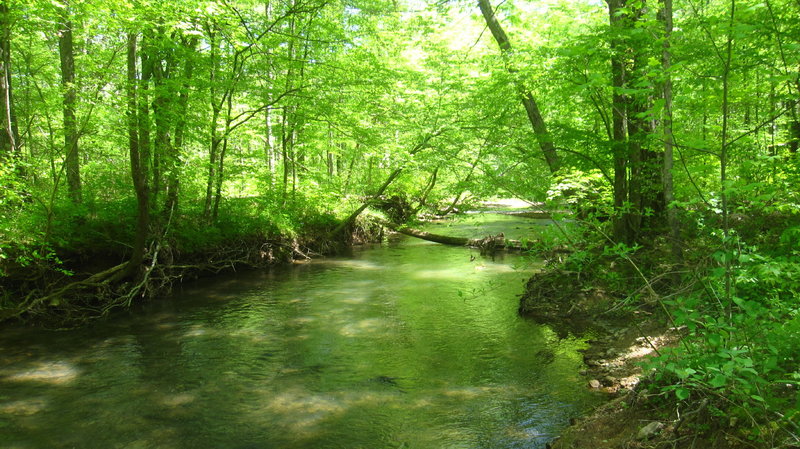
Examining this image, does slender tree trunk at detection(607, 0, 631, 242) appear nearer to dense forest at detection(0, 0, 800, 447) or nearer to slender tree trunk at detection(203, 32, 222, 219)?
dense forest at detection(0, 0, 800, 447)

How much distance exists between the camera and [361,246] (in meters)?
17.7

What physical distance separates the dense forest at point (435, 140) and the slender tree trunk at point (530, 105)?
0.05 m

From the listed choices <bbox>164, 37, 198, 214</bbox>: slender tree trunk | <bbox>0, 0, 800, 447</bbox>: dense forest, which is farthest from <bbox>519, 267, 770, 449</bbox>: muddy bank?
<bbox>164, 37, 198, 214</bbox>: slender tree trunk

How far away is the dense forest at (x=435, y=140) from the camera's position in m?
3.93

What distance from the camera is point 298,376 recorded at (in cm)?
Answer: 595

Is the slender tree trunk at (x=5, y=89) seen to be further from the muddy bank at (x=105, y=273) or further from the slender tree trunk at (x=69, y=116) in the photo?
the muddy bank at (x=105, y=273)

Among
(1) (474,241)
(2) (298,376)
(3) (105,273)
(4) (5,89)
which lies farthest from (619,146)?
(4) (5,89)

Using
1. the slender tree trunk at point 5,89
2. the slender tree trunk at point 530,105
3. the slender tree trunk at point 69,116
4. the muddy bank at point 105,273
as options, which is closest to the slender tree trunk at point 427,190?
the muddy bank at point 105,273

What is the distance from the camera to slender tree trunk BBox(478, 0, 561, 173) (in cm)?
819

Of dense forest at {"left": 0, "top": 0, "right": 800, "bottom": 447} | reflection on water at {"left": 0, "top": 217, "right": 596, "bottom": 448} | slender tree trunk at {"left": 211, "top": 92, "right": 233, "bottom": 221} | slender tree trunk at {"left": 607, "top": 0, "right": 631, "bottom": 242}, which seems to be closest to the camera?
dense forest at {"left": 0, "top": 0, "right": 800, "bottom": 447}

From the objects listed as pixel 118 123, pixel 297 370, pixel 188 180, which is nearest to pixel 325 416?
pixel 297 370

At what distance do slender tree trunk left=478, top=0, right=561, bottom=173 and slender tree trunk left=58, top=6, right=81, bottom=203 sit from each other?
25.2 ft

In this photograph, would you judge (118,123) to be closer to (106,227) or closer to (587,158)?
(106,227)

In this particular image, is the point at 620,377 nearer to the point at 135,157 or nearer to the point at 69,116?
the point at 135,157
